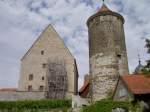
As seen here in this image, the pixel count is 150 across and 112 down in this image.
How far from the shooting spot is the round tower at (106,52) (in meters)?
29.2

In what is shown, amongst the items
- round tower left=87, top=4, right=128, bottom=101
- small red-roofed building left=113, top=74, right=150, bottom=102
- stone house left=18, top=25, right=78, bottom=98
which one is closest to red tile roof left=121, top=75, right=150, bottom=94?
small red-roofed building left=113, top=74, right=150, bottom=102

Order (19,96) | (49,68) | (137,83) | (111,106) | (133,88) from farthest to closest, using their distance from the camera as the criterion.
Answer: (49,68) < (19,96) < (137,83) < (133,88) < (111,106)

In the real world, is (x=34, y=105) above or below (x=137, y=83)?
below

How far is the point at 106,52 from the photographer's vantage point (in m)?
29.8

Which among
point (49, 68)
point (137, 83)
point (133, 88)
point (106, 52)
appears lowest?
point (133, 88)

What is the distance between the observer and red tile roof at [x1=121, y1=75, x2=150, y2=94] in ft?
75.5

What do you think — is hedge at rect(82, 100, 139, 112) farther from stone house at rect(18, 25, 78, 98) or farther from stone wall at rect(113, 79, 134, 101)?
stone house at rect(18, 25, 78, 98)

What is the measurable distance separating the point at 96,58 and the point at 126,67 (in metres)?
3.66

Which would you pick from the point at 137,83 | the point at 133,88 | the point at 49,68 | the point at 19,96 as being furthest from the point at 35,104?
the point at 137,83

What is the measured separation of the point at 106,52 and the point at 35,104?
984 cm

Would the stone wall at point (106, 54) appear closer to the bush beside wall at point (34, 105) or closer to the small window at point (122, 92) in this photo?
the small window at point (122, 92)

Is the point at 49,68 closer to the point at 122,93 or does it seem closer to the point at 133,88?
the point at 122,93

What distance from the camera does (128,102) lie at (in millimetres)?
23406

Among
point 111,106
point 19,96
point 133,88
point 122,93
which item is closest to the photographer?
point 111,106
